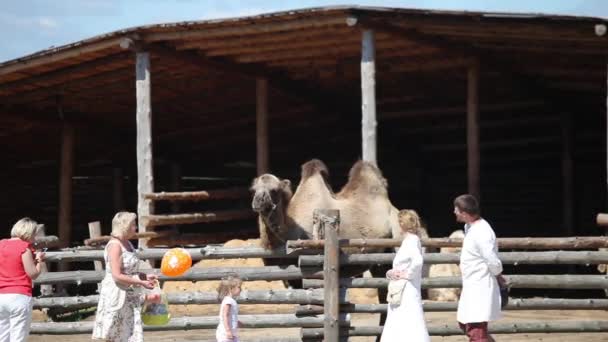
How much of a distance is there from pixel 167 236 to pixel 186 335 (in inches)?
112

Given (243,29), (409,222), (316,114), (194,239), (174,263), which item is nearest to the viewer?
(409,222)

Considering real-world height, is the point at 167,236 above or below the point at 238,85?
below

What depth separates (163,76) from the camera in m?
15.5

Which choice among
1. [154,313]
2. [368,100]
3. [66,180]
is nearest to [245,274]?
[154,313]

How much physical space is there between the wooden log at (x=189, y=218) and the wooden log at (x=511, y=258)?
4.18 metres

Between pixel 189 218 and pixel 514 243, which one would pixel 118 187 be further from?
pixel 514 243

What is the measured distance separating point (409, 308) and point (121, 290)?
7.67ft

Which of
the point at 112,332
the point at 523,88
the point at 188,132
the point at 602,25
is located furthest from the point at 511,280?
the point at 188,132

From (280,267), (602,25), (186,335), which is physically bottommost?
(186,335)

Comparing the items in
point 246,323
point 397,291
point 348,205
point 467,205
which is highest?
point 348,205

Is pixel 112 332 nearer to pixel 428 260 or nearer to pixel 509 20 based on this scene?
pixel 428 260

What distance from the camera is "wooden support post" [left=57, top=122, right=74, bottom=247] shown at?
716 inches

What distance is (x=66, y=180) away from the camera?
18.4m

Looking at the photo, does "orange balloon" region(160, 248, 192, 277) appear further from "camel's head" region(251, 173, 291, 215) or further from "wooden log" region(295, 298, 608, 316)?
"camel's head" region(251, 173, 291, 215)
